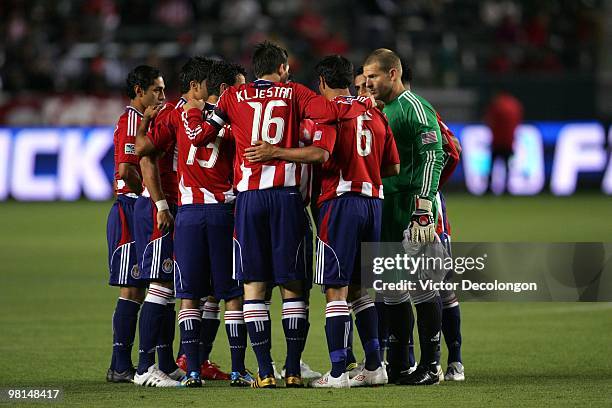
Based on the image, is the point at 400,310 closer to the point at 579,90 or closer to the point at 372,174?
the point at 372,174

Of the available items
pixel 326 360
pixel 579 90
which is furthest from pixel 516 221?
pixel 326 360

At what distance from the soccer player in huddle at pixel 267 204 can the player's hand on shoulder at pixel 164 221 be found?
644 mm

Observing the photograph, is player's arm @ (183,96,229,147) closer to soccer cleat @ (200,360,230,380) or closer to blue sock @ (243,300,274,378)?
blue sock @ (243,300,274,378)

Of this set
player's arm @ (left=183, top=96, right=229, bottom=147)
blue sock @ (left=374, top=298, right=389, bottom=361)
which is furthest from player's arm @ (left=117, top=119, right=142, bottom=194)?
blue sock @ (left=374, top=298, right=389, bottom=361)

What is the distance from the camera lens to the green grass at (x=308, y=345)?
7.98 metres

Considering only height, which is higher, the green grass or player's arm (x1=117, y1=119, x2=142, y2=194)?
player's arm (x1=117, y1=119, x2=142, y2=194)

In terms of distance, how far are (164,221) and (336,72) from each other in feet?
5.18

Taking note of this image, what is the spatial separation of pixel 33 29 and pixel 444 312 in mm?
22252

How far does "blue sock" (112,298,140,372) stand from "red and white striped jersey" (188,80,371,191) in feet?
4.52

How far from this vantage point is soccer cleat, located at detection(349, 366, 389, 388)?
27.6 feet

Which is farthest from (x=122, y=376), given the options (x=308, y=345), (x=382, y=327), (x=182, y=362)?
(x=308, y=345)

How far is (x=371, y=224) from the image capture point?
332 inches

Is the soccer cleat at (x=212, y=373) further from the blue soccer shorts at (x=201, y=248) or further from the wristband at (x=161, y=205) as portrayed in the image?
the wristband at (x=161, y=205)

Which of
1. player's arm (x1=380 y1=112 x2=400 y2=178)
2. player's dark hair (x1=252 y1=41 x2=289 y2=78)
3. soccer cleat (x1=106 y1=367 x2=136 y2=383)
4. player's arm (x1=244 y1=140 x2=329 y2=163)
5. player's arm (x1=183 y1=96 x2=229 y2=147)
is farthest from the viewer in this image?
soccer cleat (x1=106 y1=367 x2=136 y2=383)
